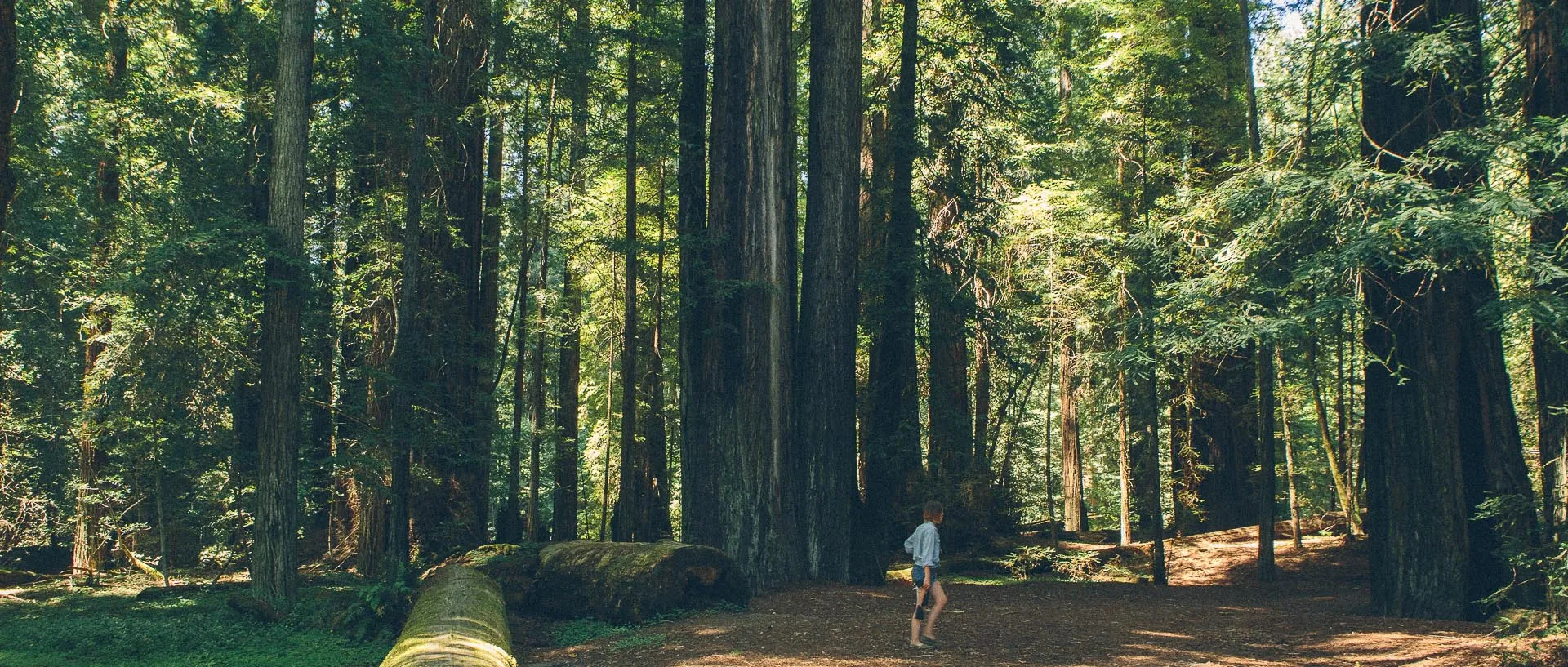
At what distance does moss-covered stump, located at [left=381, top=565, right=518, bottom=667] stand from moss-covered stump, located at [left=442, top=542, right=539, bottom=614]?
461 millimetres

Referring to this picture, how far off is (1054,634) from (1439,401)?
4955 millimetres

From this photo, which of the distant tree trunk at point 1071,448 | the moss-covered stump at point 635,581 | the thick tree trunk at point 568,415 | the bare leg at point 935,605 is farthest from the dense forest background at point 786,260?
the bare leg at point 935,605

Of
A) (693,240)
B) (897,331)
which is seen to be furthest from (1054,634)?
(693,240)

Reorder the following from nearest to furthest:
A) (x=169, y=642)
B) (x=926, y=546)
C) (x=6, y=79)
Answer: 1. (x=6, y=79)
2. (x=926, y=546)
3. (x=169, y=642)

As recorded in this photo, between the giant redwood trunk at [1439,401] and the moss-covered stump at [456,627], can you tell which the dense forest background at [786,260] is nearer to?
the giant redwood trunk at [1439,401]

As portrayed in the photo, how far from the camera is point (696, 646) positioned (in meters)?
8.78

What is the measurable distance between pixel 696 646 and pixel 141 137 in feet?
40.7

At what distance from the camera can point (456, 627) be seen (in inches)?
299

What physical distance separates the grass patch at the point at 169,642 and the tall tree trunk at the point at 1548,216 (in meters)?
4.60

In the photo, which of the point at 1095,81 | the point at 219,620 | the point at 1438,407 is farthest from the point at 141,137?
the point at 1438,407

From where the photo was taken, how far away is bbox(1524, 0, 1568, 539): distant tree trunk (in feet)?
27.1

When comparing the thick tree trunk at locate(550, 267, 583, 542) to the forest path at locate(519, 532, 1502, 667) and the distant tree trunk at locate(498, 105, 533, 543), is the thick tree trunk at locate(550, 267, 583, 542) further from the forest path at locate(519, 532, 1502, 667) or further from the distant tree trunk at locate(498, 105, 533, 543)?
the forest path at locate(519, 532, 1502, 667)

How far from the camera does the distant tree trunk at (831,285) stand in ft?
44.7

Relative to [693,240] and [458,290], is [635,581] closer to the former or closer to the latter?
[693,240]
